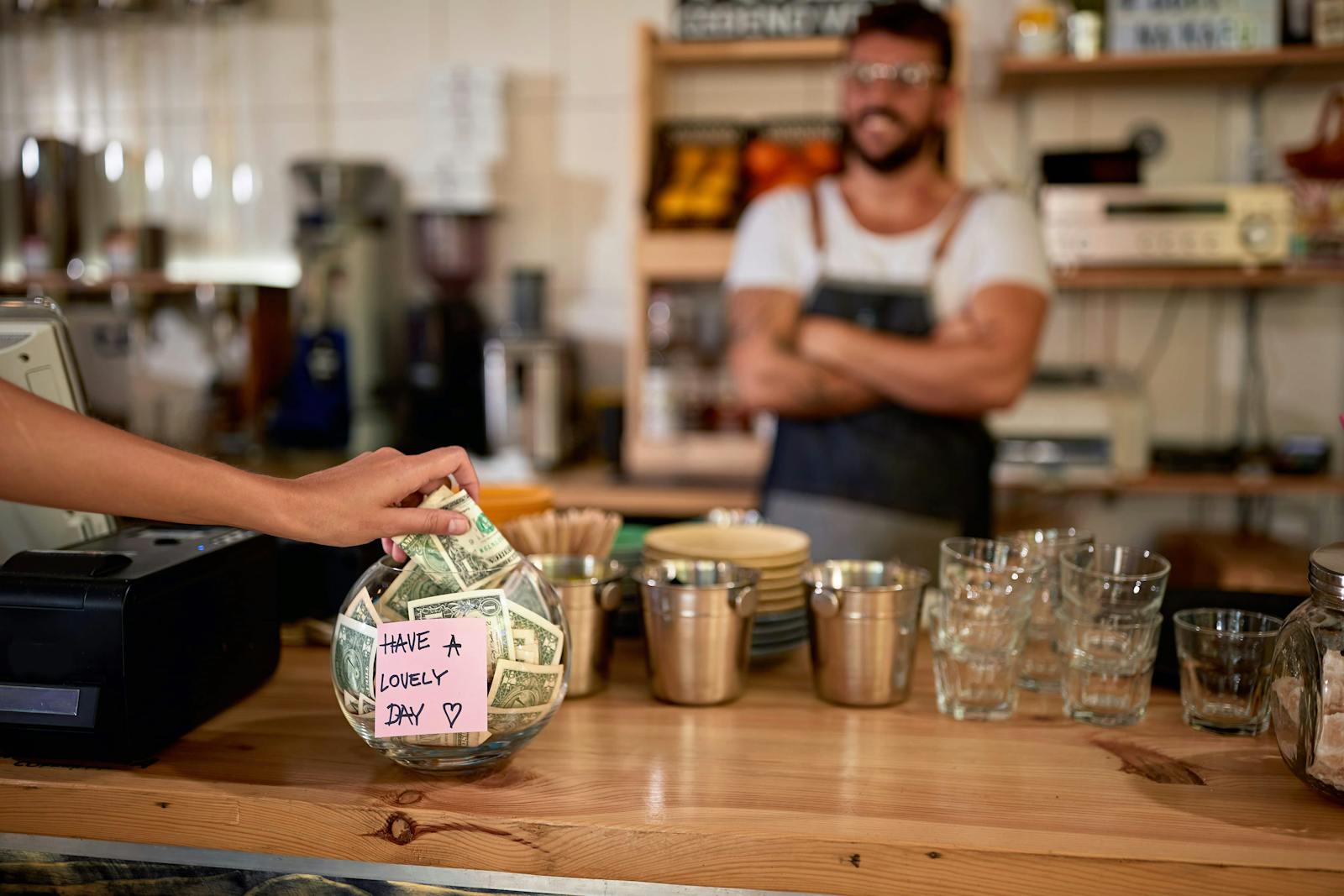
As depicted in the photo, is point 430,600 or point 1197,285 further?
point 1197,285

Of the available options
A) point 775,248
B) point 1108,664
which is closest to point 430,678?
point 1108,664

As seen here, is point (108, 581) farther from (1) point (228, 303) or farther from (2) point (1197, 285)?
(2) point (1197, 285)

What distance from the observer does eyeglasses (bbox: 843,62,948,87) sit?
2164mm

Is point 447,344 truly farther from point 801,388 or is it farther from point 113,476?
point 113,476

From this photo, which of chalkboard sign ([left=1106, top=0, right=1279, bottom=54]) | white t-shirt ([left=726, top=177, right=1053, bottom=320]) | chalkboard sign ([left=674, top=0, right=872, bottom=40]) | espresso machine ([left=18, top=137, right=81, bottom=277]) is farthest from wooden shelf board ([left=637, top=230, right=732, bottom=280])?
espresso machine ([left=18, top=137, right=81, bottom=277])

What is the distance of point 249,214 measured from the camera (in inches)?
147

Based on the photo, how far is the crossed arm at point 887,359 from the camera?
2102mm

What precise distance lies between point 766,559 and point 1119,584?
14.9 inches

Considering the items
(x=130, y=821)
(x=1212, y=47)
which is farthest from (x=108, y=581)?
(x=1212, y=47)

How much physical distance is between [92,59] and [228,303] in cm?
110

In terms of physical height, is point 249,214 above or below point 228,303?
above

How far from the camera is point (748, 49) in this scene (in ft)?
10.2

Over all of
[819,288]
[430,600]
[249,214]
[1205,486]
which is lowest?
[1205,486]

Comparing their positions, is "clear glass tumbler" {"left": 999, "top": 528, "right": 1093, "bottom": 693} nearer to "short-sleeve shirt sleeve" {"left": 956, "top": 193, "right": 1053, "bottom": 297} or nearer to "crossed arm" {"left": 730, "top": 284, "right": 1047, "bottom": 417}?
"crossed arm" {"left": 730, "top": 284, "right": 1047, "bottom": 417}
